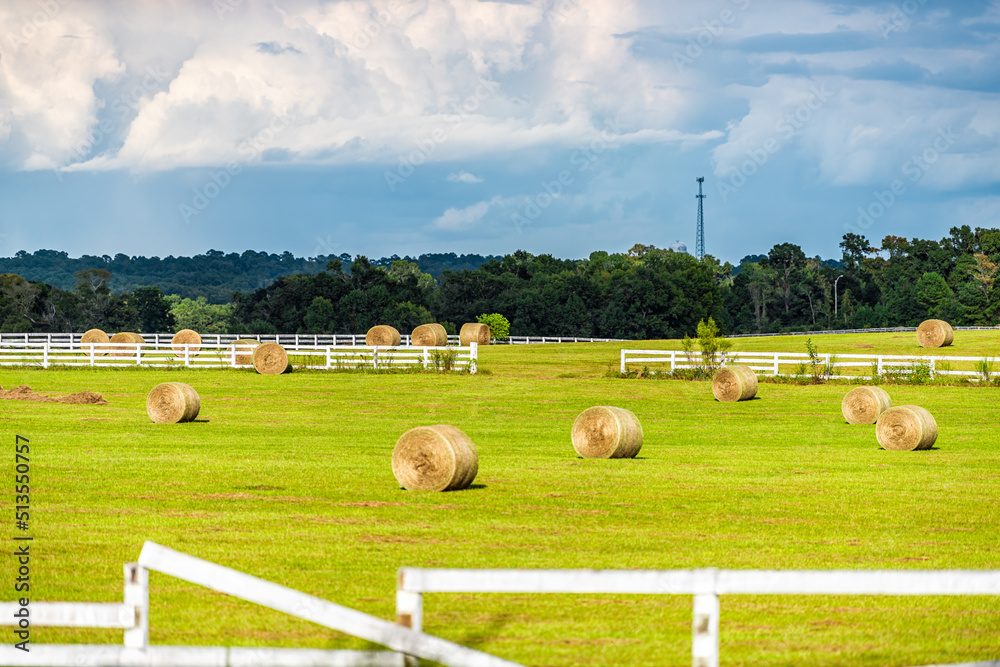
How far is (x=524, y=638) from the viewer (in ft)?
26.8

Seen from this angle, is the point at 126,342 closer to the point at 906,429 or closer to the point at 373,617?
the point at 906,429

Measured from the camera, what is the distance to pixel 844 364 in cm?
4066

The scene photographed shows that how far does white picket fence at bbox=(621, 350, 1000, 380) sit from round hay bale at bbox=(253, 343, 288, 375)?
13107mm

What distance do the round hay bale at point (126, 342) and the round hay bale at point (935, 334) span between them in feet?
126

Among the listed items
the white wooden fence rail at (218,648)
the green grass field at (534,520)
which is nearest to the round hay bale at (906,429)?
the green grass field at (534,520)

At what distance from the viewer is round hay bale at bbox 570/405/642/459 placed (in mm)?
20125

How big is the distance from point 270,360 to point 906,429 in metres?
26.5

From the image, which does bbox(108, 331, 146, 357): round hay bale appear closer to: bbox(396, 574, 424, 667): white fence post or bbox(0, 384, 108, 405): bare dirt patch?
bbox(0, 384, 108, 405): bare dirt patch

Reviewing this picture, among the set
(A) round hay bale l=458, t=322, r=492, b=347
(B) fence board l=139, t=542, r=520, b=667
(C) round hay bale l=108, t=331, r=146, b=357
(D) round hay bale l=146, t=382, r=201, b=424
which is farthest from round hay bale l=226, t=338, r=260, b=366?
(B) fence board l=139, t=542, r=520, b=667

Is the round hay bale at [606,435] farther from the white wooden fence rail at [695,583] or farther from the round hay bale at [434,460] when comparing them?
the white wooden fence rail at [695,583]

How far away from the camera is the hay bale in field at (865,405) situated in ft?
89.9

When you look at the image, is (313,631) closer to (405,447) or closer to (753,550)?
(753,550)

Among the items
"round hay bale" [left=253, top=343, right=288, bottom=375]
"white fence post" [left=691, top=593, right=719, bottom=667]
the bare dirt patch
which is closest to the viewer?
"white fence post" [left=691, top=593, right=719, bottom=667]

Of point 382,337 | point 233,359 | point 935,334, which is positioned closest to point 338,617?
point 233,359
